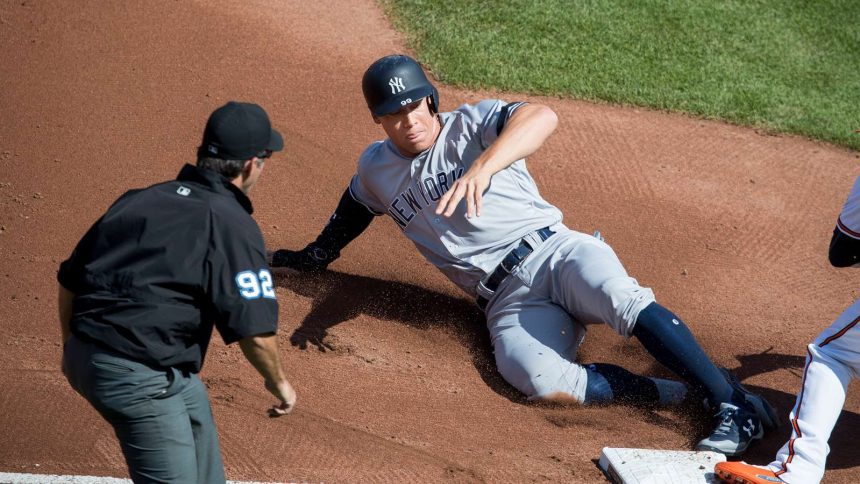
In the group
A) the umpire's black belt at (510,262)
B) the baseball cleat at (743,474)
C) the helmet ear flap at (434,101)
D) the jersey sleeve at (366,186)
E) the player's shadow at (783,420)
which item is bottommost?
the player's shadow at (783,420)

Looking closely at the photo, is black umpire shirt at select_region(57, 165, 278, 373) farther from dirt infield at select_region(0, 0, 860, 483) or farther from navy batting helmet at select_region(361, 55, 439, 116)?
navy batting helmet at select_region(361, 55, 439, 116)

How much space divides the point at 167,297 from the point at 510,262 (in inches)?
83.2

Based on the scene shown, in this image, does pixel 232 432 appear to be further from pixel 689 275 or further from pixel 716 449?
pixel 689 275

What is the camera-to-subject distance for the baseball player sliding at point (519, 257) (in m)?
4.30

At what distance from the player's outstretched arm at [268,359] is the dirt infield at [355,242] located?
873 mm

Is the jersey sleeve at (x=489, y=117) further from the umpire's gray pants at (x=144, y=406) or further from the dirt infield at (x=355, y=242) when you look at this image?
the umpire's gray pants at (x=144, y=406)

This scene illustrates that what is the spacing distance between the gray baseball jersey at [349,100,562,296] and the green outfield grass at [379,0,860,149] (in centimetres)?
263

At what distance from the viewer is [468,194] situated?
160 inches

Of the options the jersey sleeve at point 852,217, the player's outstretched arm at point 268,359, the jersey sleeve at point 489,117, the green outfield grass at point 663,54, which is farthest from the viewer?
the green outfield grass at point 663,54

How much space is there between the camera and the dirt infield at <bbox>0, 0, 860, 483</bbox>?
4152 millimetres

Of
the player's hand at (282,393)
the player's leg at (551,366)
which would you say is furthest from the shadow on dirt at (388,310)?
the player's hand at (282,393)

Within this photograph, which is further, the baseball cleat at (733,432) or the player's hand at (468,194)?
the baseball cleat at (733,432)

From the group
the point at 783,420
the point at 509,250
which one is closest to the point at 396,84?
the point at 509,250

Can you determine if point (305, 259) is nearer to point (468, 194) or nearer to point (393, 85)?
point (393, 85)
